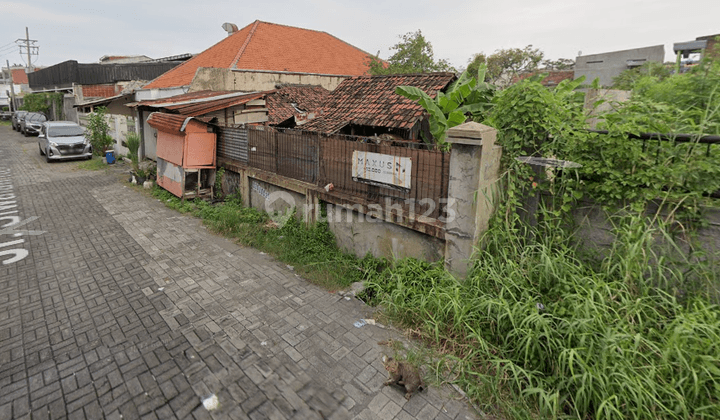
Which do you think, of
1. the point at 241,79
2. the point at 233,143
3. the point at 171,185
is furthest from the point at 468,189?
the point at 241,79

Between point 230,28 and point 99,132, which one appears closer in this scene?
point 99,132

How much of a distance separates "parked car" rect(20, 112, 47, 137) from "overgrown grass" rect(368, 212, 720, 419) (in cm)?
3169

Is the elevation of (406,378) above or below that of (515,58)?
below

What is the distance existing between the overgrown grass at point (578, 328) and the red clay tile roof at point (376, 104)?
5.51 m

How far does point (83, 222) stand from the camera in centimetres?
843

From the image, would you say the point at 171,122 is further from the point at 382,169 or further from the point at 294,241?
the point at 382,169

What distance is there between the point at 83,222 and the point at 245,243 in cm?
429

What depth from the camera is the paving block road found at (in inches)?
132

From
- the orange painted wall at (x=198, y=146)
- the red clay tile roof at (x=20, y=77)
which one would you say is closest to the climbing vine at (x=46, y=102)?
the orange painted wall at (x=198, y=146)

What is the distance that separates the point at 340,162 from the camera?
623 centimetres

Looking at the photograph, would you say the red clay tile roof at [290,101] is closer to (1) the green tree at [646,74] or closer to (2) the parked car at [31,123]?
(1) the green tree at [646,74]

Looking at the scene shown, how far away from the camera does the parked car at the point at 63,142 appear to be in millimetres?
15727

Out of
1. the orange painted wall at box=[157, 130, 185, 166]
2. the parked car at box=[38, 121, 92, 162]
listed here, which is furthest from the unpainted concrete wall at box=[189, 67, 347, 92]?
the parked car at box=[38, 121, 92, 162]

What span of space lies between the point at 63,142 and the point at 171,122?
10.5 m
